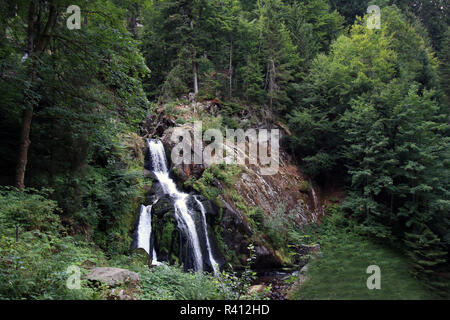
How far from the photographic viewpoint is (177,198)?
1253cm

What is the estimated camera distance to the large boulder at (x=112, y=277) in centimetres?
487

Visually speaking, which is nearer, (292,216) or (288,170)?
(292,216)

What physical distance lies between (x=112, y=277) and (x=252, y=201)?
10501 mm

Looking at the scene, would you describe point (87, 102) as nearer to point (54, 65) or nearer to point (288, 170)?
point (54, 65)

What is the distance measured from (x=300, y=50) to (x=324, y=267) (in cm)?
2282

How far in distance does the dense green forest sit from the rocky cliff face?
0.57 m

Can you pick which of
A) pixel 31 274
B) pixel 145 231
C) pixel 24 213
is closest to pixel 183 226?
pixel 145 231

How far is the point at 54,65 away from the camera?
7.54 m

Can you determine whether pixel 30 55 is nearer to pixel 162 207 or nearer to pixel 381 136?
pixel 162 207

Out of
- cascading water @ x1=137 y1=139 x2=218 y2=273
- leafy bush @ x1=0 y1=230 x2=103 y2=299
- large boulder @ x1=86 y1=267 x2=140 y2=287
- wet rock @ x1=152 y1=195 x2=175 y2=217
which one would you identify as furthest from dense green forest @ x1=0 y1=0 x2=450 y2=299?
wet rock @ x1=152 y1=195 x2=175 y2=217

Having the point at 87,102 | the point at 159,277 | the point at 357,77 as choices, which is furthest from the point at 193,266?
the point at 357,77

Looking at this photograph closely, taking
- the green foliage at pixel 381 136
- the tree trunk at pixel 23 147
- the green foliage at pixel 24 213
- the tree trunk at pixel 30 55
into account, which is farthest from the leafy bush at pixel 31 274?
the green foliage at pixel 381 136

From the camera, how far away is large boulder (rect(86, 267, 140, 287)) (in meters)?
4.87

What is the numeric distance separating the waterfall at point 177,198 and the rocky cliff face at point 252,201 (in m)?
0.48
